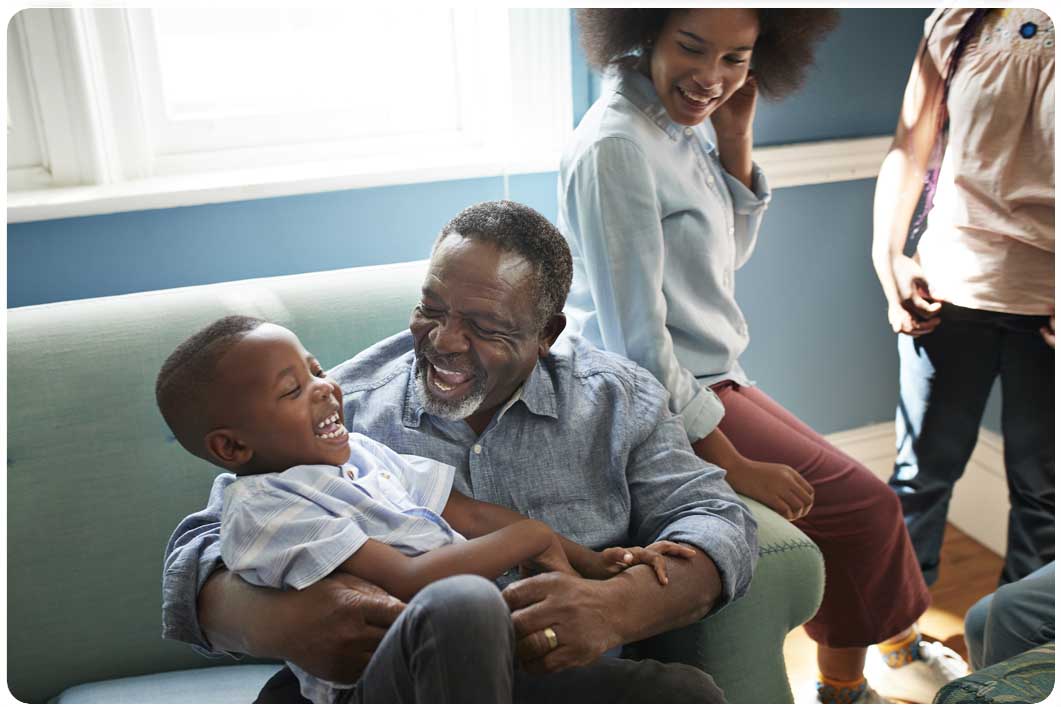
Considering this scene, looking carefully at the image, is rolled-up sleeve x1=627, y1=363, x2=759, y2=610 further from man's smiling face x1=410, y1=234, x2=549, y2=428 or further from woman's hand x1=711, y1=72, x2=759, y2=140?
woman's hand x1=711, y1=72, x2=759, y2=140

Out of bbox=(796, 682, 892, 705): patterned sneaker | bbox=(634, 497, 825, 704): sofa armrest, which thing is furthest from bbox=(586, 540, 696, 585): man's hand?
bbox=(796, 682, 892, 705): patterned sneaker

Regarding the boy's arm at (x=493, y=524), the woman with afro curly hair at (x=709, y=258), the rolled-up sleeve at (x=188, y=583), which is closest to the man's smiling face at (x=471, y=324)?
the boy's arm at (x=493, y=524)

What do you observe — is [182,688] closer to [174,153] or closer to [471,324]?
[471,324]

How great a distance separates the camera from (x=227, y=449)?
117 cm

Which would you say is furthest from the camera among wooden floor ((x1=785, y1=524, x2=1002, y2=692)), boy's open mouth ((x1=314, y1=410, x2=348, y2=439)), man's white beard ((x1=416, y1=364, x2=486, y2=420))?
wooden floor ((x1=785, y1=524, x2=1002, y2=692))

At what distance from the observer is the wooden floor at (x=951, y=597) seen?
83.2 inches

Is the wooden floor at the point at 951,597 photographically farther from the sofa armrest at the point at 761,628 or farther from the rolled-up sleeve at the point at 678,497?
the rolled-up sleeve at the point at 678,497

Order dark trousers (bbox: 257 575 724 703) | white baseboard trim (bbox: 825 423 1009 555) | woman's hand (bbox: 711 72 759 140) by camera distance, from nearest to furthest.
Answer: dark trousers (bbox: 257 575 724 703), woman's hand (bbox: 711 72 759 140), white baseboard trim (bbox: 825 423 1009 555)

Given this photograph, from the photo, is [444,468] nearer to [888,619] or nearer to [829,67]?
[888,619]

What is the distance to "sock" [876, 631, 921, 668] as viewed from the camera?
6.38ft

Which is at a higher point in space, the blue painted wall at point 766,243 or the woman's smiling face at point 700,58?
the woman's smiling face at point 700,58

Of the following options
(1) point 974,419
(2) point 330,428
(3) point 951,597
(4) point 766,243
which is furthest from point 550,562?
(3) point 951,597

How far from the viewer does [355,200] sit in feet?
6.62

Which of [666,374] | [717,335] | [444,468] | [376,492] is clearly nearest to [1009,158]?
[717,335]
